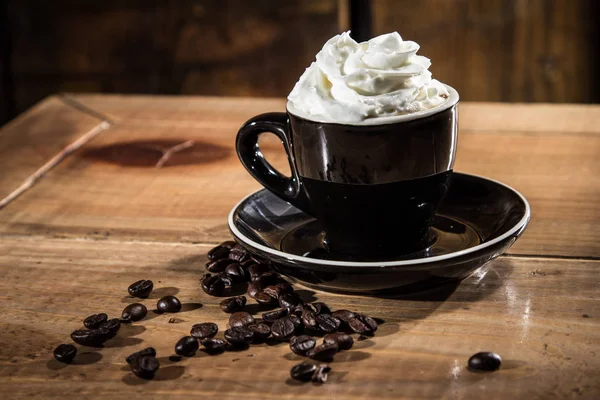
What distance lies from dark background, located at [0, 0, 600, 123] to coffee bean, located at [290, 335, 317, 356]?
2205 millimetres

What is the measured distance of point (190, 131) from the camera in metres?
1.67

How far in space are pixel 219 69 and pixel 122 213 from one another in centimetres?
188

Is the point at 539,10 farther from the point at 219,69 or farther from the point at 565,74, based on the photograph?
the point at 219,69

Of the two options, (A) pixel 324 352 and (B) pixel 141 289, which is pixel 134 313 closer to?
(B) pixel 141 289

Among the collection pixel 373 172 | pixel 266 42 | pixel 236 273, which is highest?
pixel 373 172

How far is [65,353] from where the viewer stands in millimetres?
799

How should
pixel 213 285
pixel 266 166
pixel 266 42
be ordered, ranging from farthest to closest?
pixel 266 42
pixel 266 166
pixel 213 285

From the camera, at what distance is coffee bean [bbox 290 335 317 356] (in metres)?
0.79

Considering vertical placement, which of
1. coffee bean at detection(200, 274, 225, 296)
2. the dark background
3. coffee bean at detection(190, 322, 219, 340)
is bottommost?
the dark background

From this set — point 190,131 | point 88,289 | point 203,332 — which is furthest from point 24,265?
point 190,131

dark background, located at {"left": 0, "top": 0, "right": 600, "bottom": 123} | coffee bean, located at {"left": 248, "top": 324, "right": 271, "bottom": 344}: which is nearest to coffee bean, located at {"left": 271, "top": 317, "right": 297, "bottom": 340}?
coffee bean, located at {"left": 248, "top": 324, "right": 271, "bottom": 344}

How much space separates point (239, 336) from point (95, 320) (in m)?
0.17

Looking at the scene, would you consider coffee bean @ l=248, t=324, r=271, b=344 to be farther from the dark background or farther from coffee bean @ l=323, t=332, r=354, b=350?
the dark background

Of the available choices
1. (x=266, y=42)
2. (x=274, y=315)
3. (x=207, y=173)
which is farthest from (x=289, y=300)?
(x=266, y=42)
